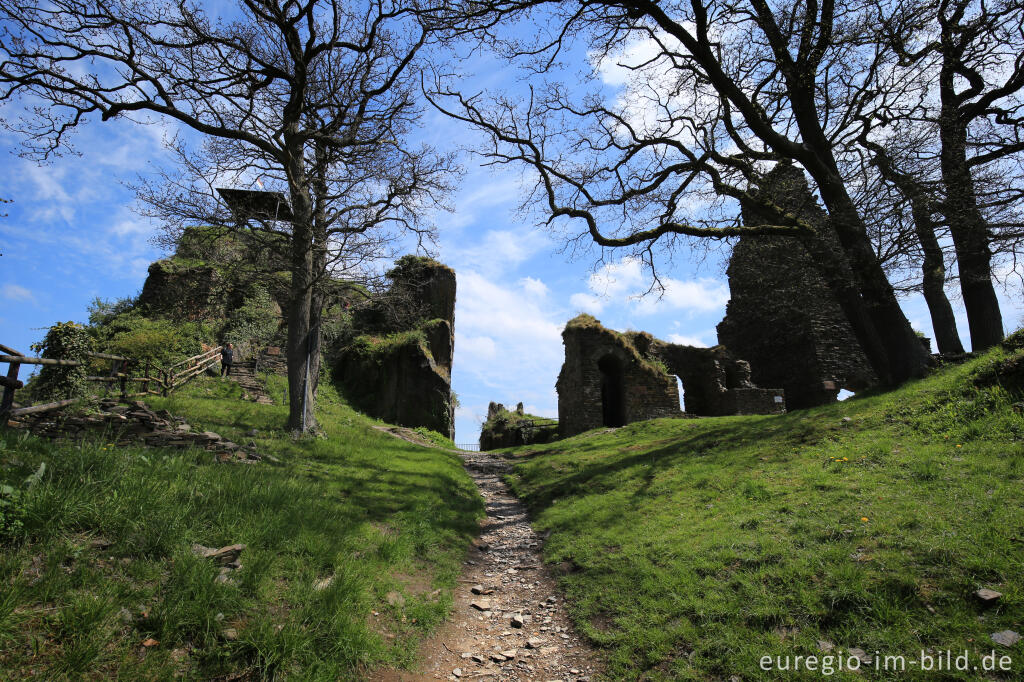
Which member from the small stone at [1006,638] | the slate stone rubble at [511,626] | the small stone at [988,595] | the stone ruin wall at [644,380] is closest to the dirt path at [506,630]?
the slate stone rubble at [511,626]

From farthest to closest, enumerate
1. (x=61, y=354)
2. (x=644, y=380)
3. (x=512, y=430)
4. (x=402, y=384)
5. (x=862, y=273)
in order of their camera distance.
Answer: (x=512, y=430)
(x=402, y=384)
(x=644, y=380)
(x=61, y=354)
(x=862, y=273)

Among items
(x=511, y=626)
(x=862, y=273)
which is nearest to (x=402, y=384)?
(x=862, y=273)

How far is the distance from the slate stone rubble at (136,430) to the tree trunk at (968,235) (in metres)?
14.3

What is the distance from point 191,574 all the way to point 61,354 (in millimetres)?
15791

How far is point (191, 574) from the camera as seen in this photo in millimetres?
3762

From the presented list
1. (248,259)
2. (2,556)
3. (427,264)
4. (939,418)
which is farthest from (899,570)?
(427,264)

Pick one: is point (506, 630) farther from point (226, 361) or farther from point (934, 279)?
point (226, 361)

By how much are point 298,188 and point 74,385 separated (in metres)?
8.63

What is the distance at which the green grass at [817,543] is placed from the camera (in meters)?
3.82

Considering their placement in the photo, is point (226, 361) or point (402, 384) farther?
point (402, 384)

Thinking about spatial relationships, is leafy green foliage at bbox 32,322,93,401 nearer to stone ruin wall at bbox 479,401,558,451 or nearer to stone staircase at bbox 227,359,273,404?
stone staircase at bbox 227,359,273,404

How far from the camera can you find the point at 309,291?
12.8 meters

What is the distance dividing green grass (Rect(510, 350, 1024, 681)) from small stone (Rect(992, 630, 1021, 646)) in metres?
0.06

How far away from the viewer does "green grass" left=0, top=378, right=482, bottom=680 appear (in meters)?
3.03
